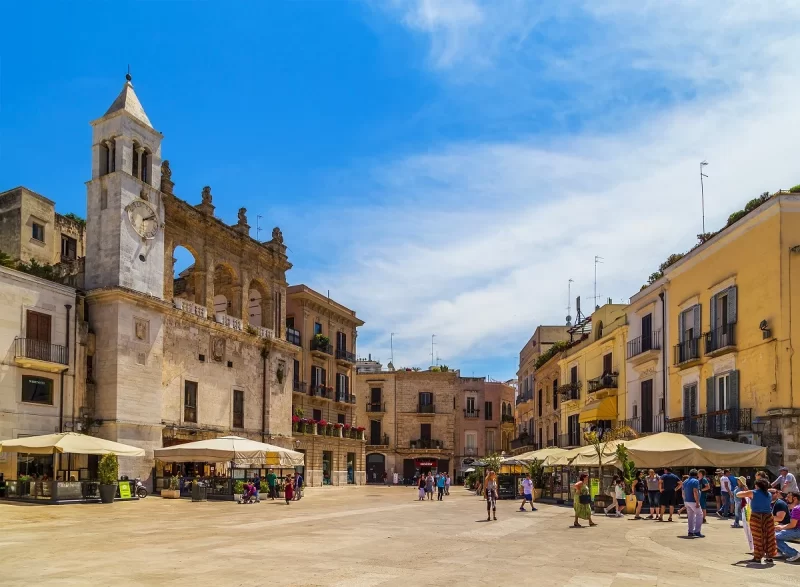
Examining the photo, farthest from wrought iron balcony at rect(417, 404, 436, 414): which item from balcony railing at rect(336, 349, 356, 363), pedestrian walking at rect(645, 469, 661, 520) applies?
pedestrian walking at rect(645, 469, 661, 520)

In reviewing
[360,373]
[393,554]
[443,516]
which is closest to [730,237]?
[443,516]

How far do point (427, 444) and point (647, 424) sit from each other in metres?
35.7

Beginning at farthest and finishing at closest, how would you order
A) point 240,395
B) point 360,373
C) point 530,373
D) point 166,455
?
point 360,373, point 530,373, point 240,395, point 166,455

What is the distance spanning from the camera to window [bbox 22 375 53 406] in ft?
92.8

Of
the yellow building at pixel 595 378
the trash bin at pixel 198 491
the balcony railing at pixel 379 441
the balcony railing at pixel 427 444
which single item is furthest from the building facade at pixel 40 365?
the balcony railing at pixel 427 444

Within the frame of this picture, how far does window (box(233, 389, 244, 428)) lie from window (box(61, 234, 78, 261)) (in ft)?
34.6

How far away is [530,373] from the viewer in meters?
62.4

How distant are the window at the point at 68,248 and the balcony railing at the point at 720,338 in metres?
29.3

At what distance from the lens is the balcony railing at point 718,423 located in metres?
25.7

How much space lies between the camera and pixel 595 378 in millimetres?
41750

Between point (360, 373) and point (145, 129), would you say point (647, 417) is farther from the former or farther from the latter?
point (360, 373)

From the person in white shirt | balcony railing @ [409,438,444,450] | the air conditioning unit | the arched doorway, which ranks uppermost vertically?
the air conditioning unit

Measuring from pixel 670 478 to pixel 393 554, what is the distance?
10948 mm

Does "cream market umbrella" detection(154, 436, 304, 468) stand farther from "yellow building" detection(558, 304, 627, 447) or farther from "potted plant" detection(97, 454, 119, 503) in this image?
"yellow building" detection(558, 304, 627, 447)
